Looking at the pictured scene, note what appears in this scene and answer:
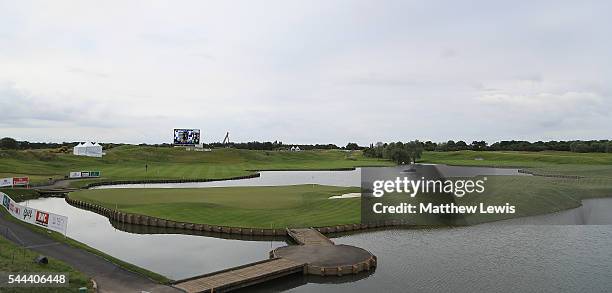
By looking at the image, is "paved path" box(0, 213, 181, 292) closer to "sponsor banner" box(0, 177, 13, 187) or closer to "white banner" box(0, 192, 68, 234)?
"white banner" box(0, 192, 68, 234)

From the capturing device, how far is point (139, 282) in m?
27.5

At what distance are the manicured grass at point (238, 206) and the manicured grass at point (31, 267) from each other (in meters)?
20.1

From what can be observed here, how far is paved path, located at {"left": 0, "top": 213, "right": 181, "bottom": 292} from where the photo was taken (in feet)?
87.1

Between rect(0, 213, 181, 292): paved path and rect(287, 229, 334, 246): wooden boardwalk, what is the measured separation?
1559 cm

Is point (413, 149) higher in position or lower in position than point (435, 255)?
higher

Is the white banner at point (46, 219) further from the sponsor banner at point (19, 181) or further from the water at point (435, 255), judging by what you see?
the sponsor banner at point (19, 181)

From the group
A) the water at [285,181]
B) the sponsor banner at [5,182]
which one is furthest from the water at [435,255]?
the water at [285,181]

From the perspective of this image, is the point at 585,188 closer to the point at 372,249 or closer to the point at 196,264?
the point at 372,249

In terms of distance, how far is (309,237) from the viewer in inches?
1626

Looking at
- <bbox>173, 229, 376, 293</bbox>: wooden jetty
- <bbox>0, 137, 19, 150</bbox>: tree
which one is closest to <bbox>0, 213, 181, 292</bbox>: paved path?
<bbox>173, 229, 376, 293</bbox>: wooden jetty

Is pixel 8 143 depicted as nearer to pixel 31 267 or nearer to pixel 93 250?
pixel 93 250

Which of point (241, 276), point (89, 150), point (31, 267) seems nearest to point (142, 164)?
point (89, 150)

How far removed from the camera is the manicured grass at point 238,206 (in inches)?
1902

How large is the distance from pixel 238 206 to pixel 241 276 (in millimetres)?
25794
